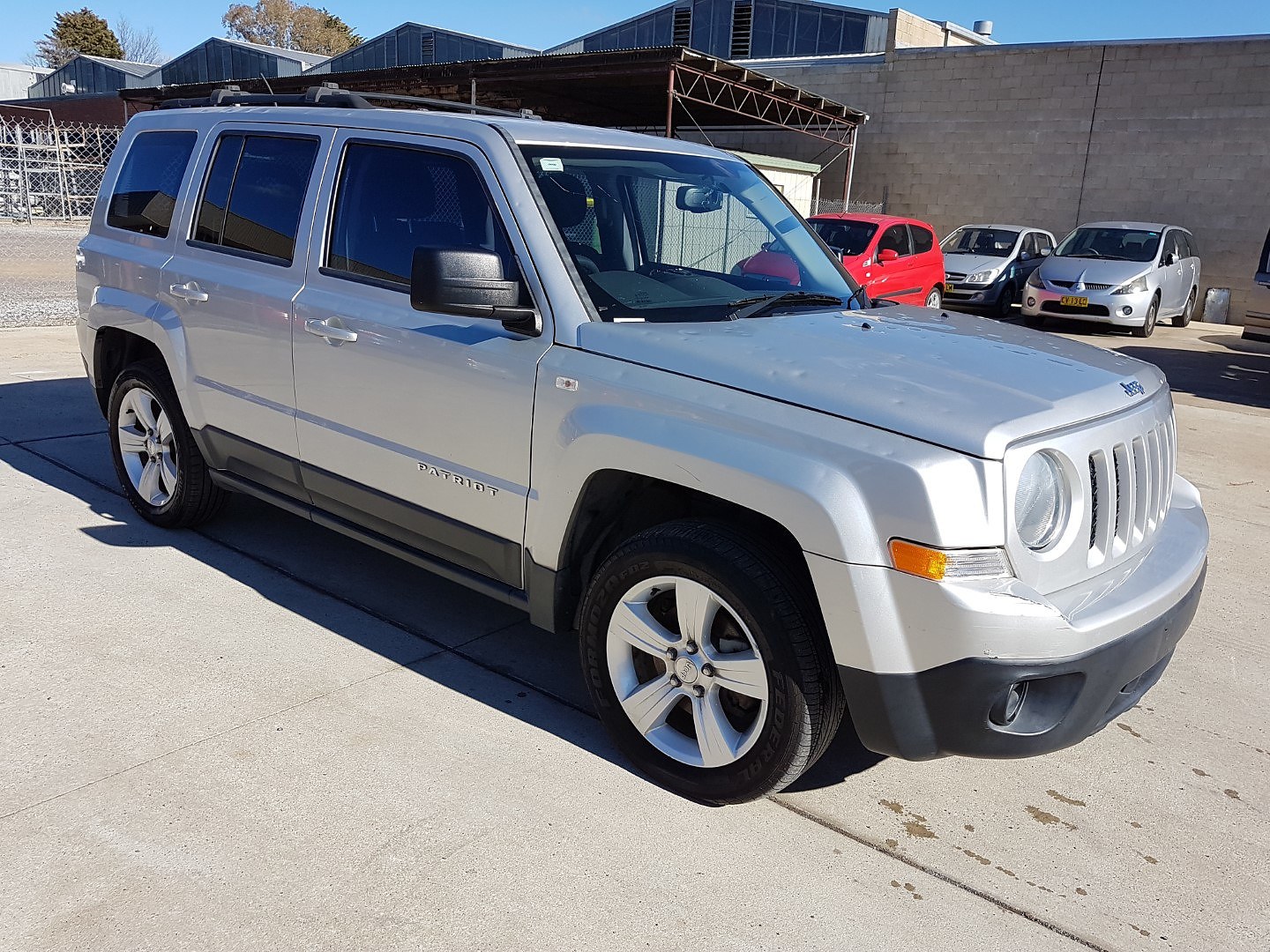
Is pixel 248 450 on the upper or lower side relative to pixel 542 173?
lower

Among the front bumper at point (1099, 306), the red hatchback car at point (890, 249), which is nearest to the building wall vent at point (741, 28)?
the red hatchback car at point (890, 249)

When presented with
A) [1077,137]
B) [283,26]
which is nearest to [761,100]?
[1077,137]

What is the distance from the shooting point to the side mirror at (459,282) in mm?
3068

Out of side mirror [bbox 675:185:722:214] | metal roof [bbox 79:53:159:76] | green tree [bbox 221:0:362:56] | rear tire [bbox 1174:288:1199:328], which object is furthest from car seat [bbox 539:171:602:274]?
green tree [bbox 221:0:362:56]

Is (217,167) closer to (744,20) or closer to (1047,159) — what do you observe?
(1047,159)

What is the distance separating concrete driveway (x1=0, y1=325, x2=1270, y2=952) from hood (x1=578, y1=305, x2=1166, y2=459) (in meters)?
1.23

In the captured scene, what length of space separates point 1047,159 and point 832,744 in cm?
2210

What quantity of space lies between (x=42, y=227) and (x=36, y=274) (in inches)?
416

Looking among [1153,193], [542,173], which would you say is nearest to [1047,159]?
[1153,193]

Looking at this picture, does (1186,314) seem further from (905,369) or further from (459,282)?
(459,282)

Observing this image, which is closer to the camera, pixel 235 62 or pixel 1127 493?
pixel 1127 493

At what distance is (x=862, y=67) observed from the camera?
2495 cm

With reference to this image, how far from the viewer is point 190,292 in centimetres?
450

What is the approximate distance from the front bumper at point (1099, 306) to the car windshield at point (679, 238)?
538 inches
